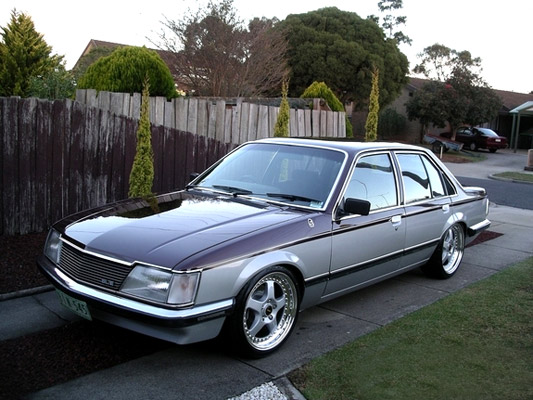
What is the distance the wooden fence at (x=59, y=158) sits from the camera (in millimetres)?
6902

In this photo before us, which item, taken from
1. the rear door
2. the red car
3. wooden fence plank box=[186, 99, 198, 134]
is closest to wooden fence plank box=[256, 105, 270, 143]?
wooden fence plank box=[186, 99, 198, 134]

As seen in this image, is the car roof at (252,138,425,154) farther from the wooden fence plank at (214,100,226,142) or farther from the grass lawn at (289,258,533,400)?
the wooden fence plank at (214,100,226,142)

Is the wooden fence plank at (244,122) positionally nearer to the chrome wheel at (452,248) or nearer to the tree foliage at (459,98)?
the chrome wheel at (452,248)

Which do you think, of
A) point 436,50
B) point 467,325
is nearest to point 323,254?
point 467,325

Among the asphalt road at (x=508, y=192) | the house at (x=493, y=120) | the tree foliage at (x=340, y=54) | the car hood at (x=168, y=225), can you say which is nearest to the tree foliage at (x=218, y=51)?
the asphalt road at (x=508, y=192)

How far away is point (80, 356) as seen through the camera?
4.09m

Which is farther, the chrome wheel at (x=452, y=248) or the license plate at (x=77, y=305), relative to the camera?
the chrome wheel at (x=452, y=248)

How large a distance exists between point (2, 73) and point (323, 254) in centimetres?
1830

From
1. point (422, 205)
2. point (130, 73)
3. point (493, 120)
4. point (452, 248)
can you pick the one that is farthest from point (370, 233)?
point (493, 120)

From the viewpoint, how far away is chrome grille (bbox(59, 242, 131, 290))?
12.5ft

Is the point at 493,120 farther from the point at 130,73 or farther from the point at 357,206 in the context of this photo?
the point at 357,206

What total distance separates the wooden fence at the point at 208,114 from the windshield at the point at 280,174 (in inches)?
148

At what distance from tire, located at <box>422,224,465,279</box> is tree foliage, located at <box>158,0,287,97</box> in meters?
14.0

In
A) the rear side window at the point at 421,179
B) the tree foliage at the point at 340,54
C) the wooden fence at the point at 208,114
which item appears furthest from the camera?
the tree foliage at the point at 340,54
